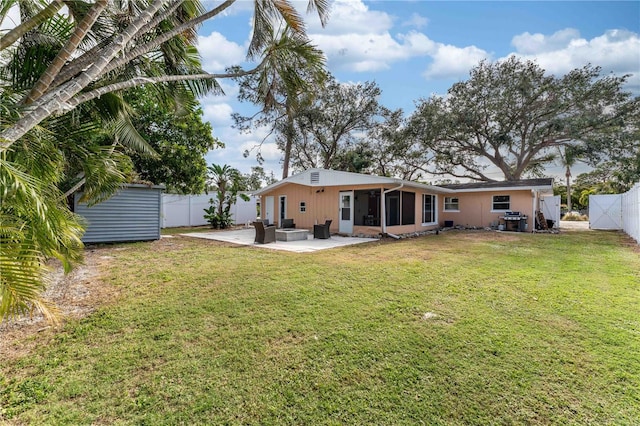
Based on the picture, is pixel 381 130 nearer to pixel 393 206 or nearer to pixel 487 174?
pixel 487 174

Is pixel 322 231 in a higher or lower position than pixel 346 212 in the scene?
lower

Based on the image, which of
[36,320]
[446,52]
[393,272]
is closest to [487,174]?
[446,52]

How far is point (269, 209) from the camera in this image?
55.7 feet

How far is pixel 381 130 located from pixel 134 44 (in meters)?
21.7

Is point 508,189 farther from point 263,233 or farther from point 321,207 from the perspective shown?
point 263,233

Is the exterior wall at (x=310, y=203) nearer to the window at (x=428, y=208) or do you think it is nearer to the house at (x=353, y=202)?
the house at (x=353, y=202)

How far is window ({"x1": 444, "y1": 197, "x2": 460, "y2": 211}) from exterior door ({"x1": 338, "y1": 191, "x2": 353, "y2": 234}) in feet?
24.6

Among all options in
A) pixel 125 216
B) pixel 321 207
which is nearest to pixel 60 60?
pixel 125 216

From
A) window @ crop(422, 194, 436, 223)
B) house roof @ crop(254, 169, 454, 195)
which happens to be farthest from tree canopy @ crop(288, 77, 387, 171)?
house roof @ crop(254, 169, 454, 195)

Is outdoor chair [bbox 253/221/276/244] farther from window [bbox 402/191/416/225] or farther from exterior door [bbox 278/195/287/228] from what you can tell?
window [bbox 402/191/416/225]

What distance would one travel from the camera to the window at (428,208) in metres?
15.5

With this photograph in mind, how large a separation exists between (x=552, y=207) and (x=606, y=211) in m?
2.46

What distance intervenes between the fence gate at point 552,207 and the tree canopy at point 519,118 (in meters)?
3.73

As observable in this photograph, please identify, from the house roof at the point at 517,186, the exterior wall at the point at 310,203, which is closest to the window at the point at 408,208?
the exterior wall at the point at 310,203
